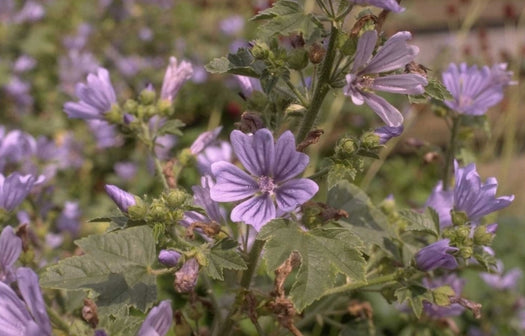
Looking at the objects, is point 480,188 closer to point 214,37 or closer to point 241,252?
point 241,252

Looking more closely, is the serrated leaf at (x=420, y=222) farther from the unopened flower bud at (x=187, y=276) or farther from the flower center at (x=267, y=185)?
the unopened flower bud at (x=187, y=276)

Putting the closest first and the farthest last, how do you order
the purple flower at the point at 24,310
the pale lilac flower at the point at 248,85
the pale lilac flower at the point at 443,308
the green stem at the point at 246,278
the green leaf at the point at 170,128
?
the purple flower at the point at 24,310, the green stem at the point at 246,278, the pale lilac flower at the point at 248,85, the green leaf at the point at 170,128, the pale lilac flower at the point at 443,308

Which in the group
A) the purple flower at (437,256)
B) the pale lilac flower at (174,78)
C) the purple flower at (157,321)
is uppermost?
the pale lilac flower at (174,78)

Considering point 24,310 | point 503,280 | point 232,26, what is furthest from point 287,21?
point 232,26

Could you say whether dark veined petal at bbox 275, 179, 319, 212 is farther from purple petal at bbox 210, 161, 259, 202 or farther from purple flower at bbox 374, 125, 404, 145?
purple flower at bbox 374, 125, 404, 145

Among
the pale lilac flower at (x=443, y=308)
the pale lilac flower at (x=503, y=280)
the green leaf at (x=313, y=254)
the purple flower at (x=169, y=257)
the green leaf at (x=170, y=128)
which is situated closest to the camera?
the green leaf at (x=313, y=254)

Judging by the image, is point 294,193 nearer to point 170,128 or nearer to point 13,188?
point 170,128

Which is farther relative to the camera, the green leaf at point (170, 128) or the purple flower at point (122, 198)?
the green leaf at point (170, 128)

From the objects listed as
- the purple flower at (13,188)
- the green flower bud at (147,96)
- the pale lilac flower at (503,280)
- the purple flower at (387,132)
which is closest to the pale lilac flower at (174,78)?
the green flower bud at (147,96)

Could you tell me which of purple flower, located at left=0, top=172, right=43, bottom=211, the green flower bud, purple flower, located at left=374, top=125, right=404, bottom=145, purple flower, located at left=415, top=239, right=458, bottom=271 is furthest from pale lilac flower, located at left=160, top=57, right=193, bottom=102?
purple flower, located at left=415, top=239, right=458, bottom=271
